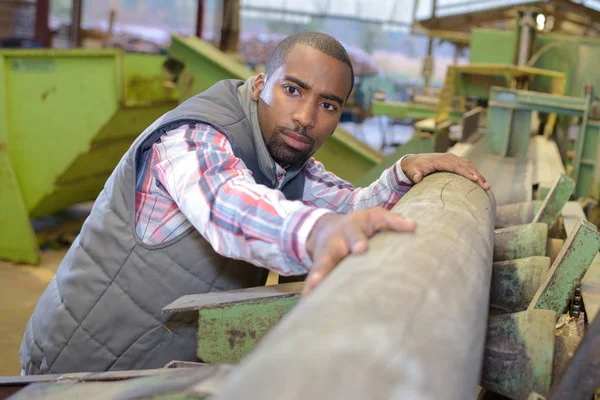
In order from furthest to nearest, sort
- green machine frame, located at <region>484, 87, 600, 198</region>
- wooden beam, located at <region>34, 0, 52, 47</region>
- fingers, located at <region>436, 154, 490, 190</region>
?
wooden beam, located at <region>34, 0, 52, 47</region> → green machine frame, located at <region>484, 87, 600, 198</region> → fingers, located at <region>436, 154, 490, 190</region>

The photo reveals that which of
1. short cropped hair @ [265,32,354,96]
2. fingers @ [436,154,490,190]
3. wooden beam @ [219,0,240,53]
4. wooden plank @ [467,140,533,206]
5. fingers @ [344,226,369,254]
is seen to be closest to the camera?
fingers @ [344,226,369,254]

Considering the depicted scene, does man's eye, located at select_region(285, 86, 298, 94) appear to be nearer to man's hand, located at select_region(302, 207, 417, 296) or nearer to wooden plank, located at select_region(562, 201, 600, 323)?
man's hand, located at select_region(302, 207, 417, 296)

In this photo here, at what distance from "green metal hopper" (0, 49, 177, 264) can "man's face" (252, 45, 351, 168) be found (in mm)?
3588

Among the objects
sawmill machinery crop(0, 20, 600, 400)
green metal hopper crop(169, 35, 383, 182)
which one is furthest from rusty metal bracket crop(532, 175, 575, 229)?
green metal hopper crop(169, 35, 383, 182)

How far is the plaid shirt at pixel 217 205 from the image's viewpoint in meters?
1.21

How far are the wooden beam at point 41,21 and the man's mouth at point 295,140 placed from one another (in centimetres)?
737

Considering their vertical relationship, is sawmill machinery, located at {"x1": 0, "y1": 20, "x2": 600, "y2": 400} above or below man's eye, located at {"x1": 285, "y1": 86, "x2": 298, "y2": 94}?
below

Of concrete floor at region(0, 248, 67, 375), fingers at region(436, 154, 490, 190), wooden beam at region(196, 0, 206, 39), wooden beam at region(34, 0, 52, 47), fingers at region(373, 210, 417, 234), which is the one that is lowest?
concrete floor at region(0, 248, 67, 375)

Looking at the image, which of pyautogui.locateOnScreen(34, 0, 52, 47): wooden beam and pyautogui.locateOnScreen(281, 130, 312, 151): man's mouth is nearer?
pyautogui.locateOnScreen(281, 130, 312, 151): man's mouth

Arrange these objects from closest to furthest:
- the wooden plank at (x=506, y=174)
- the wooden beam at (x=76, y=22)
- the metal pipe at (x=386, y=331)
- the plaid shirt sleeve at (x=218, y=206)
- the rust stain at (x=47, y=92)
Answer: the metal pipe at (x=386, y=331) → the plaid shirt sleeve at (x=218, y=206) → the wooden plank at (x=506, y=174) → the rust stain at (x=47, y=92) → the wooden beam at (x=76, y=22)

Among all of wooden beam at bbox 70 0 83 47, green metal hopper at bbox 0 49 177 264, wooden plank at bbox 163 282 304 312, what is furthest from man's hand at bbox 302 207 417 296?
wooden beam at bbox 70 0 83 47

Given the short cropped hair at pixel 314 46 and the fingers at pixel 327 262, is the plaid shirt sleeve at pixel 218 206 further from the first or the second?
the short cropped hair at pixel 314 46

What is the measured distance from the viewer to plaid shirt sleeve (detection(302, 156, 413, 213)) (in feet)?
6.24

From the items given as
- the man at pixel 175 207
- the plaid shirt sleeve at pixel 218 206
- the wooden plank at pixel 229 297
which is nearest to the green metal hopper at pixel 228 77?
the man at pixel 175 207
